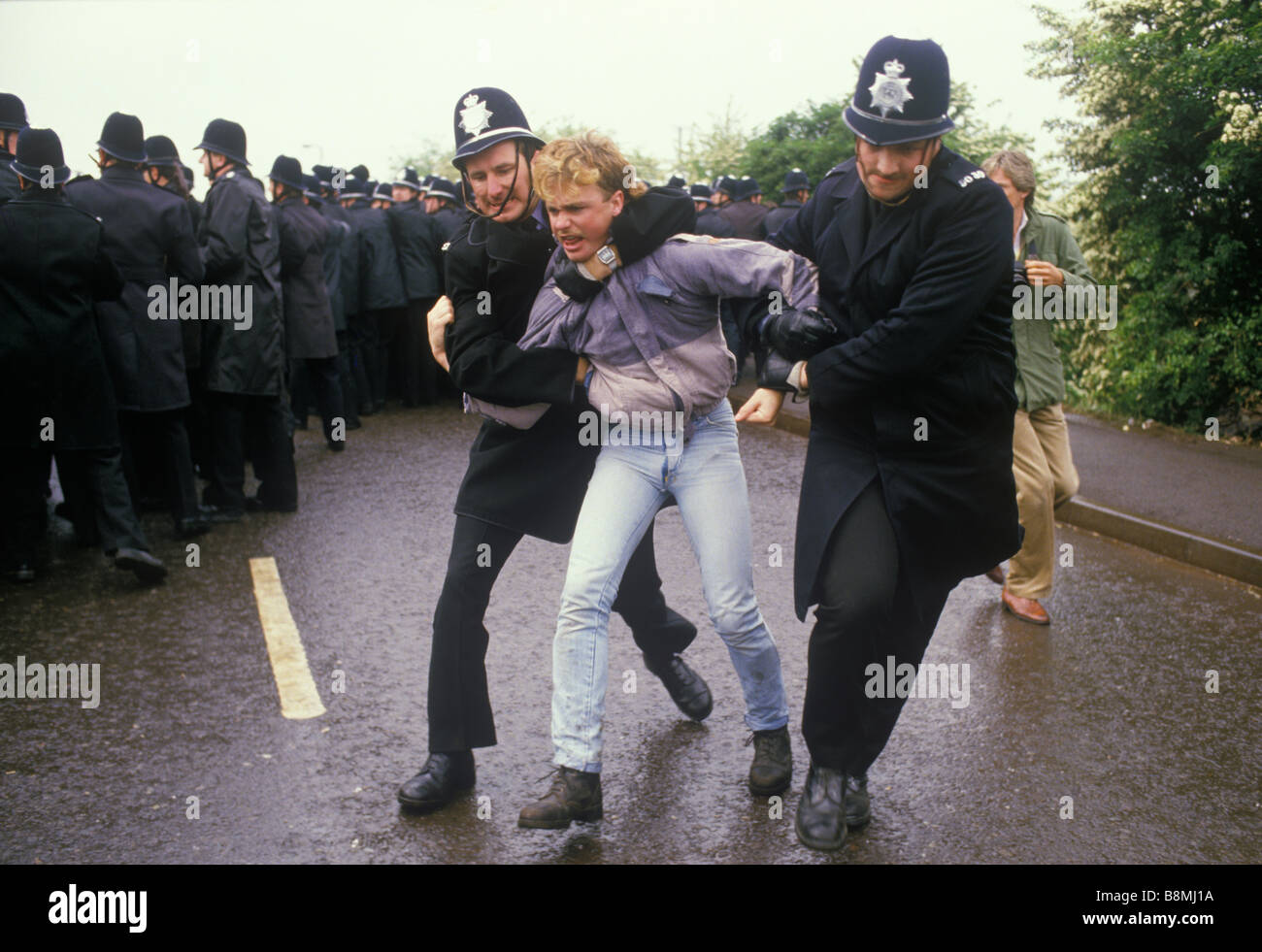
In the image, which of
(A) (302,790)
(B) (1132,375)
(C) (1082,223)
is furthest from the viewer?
(C) (1082,223)

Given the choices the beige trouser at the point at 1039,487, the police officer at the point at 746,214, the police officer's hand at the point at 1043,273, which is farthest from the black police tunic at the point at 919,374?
the police officer at the point at 746,214

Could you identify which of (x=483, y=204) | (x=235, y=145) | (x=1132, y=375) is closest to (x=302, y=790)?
(x=483, y=204)

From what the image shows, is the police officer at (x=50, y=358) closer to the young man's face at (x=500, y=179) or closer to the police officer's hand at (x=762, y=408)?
the young man's face at (x=500, y=179)

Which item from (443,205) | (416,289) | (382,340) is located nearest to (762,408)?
(416,289)

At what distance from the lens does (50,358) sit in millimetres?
6305

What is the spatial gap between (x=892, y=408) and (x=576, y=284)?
96 cm

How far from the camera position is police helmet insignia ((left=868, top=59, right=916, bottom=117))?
3.16m

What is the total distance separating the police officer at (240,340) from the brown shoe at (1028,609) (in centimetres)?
454

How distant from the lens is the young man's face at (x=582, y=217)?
3.35 meters

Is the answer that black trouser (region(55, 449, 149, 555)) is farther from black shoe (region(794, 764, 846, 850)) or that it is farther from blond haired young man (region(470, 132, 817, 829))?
black shoe (region(794, 764, 846, 850))

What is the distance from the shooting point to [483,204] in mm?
3645

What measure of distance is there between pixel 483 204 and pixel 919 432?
1.43 metres

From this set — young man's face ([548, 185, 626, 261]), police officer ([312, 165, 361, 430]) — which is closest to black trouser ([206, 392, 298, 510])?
police officer ([312, 165, 361, 430])
